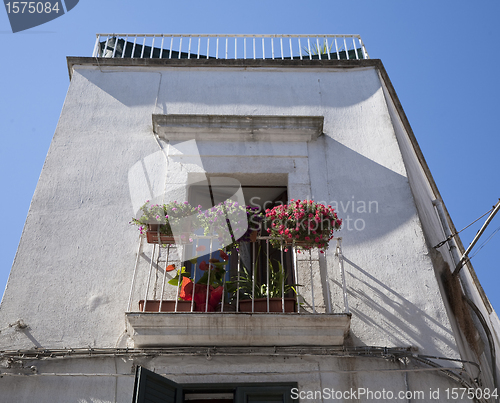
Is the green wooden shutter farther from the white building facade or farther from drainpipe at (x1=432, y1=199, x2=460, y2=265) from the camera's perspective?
drainpipe at (x1=432, y1=199, x2=460, y2=265)

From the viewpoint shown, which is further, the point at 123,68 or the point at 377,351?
the point at 123,68

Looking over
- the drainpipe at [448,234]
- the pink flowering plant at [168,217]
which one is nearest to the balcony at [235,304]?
the pink flowering plant at [168,217]

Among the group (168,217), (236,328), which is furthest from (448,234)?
(168,217)

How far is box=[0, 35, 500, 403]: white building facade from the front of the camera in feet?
18.3

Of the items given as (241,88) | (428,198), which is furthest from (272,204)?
(428,198)

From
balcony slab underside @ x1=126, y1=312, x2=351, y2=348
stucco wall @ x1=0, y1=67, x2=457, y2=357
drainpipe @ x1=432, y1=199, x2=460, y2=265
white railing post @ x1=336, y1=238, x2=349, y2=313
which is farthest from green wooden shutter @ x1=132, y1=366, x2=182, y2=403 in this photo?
drainpipe @ x1=432, y1=199, x2=460, y2=265

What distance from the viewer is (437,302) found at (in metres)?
6.20

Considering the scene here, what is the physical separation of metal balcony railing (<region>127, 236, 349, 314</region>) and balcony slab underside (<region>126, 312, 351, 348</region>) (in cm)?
14

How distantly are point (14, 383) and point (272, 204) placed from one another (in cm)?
387

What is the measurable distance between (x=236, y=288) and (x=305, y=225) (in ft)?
3.26

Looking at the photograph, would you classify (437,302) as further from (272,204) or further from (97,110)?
(97,110)

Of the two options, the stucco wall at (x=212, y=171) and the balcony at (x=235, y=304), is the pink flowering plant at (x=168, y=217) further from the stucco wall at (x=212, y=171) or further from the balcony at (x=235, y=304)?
the stucco wall at (x=212, y=171)

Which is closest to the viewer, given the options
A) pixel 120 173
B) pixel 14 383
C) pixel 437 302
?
pixel 14 383

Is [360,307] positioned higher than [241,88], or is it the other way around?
[241,88]
